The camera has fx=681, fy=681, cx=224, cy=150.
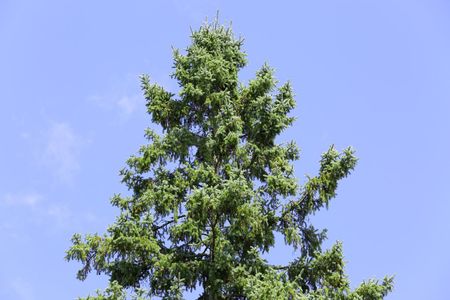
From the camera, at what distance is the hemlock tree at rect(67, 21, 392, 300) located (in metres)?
15.5

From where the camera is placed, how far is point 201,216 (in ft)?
A: 51.5

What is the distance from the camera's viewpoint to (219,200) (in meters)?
15.1

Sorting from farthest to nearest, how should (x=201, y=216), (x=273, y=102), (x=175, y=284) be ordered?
(x=273, y=102) < (x=201, y=216) < (x=175, y=284)

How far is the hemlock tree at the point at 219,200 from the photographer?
15453 mm

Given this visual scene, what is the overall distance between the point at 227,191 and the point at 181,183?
8.41 ft

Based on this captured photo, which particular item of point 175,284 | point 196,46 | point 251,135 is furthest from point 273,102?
point 175,284

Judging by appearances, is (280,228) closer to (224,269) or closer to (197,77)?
(224,269)

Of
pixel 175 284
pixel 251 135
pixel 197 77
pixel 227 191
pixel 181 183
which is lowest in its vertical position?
pixel 175 284

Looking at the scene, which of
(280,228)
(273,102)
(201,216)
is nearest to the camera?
(201,216)

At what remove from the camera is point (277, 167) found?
1817 centimetres

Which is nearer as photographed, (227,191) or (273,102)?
(227,191)

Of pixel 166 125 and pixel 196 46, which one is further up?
pixel 196 46

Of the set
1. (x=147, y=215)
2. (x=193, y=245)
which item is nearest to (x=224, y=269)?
(x=193, y=245)

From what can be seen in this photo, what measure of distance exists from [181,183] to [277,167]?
106 inches
